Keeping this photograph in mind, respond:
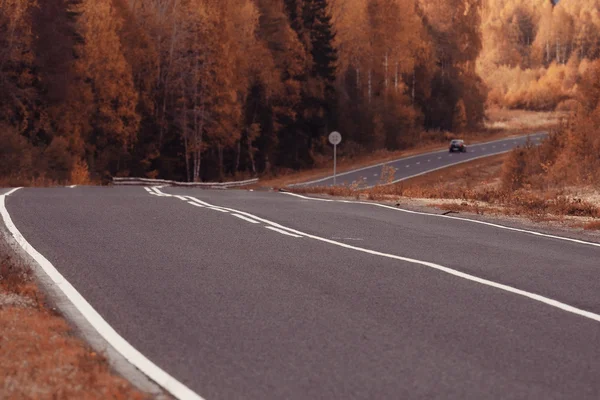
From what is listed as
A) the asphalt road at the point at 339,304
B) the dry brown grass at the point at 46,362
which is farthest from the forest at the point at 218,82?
the dry brown grass at the point at 46,362

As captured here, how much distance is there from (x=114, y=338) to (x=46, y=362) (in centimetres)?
Result: 92

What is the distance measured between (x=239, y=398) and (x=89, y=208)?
39.7 ft

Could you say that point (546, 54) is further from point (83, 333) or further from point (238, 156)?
point (83, 333)

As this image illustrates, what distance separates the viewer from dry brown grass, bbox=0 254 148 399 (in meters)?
4.91

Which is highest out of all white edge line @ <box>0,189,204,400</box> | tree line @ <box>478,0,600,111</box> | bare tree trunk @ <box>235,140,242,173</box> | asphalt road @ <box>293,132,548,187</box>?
tree line @ <box>478,0,600,111</box>

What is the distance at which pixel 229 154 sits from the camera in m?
62.0

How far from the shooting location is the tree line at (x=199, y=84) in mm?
45781

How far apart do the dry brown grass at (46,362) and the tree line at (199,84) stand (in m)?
32.0

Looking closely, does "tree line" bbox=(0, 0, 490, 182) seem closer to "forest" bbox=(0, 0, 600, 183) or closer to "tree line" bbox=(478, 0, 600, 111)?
"forest" bbox=(0, 0, 600, 183)

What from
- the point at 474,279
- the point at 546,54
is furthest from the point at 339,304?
the point at 546,54

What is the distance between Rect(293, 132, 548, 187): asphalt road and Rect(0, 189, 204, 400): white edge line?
3951cm

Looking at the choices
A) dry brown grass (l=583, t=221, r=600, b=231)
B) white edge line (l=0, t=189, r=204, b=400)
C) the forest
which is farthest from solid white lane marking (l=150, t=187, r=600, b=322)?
the forest

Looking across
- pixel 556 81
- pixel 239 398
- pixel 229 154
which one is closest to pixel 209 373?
pixel 239 398

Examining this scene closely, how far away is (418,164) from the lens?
63719 mm
